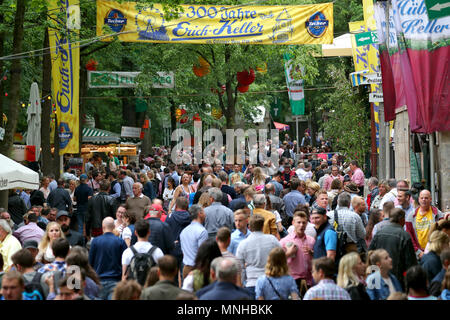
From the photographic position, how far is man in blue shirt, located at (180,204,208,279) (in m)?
11.2

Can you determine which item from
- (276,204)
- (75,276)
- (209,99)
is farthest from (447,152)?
(209,99)

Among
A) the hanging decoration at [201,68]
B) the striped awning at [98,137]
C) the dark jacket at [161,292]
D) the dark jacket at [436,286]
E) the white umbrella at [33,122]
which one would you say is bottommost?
the dark jacket at [436,286]

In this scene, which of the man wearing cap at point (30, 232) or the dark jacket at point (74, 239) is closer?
the dark jacket at point (74, 239)

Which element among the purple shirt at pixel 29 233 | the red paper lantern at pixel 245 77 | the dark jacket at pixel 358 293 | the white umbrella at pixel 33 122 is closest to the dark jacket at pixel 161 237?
the purple shirt at pixel 29 233

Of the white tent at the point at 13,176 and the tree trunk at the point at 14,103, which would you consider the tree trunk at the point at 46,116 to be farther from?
the white tent at the point at 13,176

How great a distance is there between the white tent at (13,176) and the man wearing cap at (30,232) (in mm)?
1602

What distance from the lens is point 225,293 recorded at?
7082mm

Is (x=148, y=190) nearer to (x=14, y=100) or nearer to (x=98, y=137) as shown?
(x=14, y=100)

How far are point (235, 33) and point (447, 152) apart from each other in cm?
820

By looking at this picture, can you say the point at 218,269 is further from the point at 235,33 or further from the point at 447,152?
the point at 235,33

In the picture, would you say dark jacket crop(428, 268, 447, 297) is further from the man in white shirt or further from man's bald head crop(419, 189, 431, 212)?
man's bald head crop(419, 189, 431, 212)

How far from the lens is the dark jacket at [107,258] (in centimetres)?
1024
